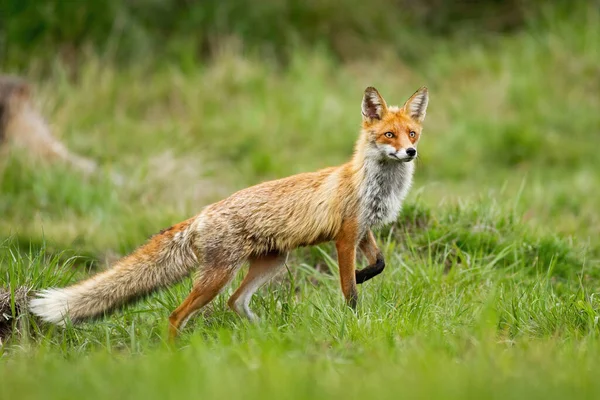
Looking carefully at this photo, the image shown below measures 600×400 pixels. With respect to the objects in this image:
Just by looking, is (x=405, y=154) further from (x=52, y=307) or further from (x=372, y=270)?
(x=52, y=307)

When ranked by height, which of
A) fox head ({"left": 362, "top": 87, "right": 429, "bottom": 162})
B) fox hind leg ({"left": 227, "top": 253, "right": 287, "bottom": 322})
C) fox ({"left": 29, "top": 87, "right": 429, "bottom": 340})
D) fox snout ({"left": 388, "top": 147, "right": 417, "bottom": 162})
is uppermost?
fox head ({"left": 362, "top": 87, "right": 429, "bottom": 162})

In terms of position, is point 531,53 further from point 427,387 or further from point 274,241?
point 427,387

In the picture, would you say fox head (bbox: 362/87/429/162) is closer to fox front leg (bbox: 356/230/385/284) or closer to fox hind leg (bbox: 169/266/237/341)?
fox front leg (bbox: 356/230/385/284)

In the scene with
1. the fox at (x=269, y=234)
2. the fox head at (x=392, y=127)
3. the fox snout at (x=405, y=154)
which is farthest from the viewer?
the fox head at (x=392, y=127)

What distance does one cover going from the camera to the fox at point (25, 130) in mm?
9742

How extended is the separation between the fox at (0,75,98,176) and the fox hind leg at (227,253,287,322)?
492 cm

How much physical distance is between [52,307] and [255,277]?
1368mm

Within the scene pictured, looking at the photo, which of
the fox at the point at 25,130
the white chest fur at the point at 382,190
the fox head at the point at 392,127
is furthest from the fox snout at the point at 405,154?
the fox at the point at 25,130

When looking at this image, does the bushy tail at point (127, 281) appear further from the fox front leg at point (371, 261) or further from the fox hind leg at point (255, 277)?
the fox front leg at point (371, 261)

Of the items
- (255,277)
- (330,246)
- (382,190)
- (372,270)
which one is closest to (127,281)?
(255,277)

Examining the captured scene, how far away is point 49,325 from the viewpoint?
495 cm

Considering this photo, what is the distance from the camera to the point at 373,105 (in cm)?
538

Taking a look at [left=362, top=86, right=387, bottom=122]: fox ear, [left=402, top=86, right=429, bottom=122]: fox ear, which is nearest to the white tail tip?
[left=362, top=86, right=387, bottom=122]: fox ear

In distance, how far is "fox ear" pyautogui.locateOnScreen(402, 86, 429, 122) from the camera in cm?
538
